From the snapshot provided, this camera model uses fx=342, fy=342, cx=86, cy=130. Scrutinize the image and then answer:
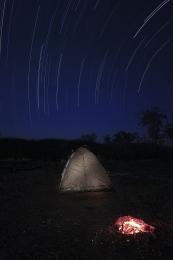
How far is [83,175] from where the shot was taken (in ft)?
49.6

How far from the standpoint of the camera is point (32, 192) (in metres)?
16.1

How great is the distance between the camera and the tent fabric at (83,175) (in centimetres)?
1506

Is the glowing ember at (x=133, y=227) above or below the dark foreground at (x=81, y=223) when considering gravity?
above

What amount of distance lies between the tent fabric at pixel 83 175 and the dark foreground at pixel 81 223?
425 millimetres

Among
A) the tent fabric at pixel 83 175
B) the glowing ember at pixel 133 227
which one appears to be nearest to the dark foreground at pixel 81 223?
the glowing ember at pixel 133 227

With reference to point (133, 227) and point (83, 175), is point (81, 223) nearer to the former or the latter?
point (133, 227)

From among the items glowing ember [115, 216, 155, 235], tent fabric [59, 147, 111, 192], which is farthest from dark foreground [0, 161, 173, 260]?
tent fabric [59, 147, 111, 192]

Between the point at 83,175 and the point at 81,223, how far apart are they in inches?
220

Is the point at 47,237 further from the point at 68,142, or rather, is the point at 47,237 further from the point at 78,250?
the point at 68,142

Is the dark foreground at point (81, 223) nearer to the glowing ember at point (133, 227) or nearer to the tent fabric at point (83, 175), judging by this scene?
the glowing ember at point (133, 227)

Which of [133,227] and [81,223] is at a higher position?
[133,227]

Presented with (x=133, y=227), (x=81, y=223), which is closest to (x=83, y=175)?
(x=81, y=223)

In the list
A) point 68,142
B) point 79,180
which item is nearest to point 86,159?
point 79,180

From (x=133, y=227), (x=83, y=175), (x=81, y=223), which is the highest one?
(x=83, y=175)
